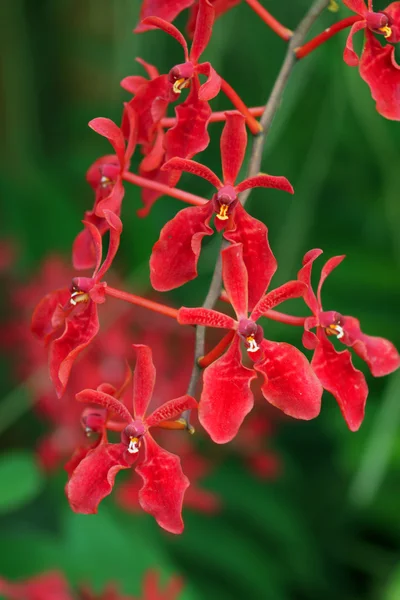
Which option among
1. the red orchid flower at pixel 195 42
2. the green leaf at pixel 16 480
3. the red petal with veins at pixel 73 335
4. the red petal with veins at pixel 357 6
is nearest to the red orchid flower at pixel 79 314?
the red petal with veins at pixel 73 335

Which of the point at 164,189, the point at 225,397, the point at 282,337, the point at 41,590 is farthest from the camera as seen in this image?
the point at 282,337

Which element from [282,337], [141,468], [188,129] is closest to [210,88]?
[188,129]

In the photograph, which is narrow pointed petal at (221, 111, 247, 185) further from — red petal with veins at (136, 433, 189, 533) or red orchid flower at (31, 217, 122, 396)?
red petal with veins at (136, 433, 189, 533)

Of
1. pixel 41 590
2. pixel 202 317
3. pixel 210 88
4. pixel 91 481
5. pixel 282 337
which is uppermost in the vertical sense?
pixel 210 88

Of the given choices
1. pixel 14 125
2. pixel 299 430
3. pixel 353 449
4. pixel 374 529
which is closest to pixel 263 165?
pixel 353 449

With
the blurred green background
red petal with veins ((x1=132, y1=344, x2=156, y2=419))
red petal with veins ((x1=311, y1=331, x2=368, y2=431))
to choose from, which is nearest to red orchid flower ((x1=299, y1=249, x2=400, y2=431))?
red petal with veins ((x1=311, y1=331, x2=368, y2=431))

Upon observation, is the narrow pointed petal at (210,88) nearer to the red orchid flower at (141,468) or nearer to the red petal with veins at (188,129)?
the red petal with veins at (188,129)

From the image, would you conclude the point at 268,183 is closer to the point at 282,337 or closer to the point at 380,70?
the point at 380,70
